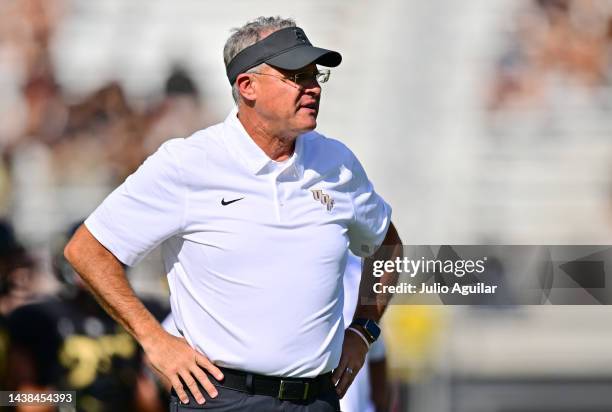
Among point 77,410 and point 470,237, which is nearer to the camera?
point 77,410

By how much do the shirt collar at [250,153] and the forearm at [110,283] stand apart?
393 mm

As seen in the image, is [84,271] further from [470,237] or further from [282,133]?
A: [470,237]

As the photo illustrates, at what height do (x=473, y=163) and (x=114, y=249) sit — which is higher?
(x=473, y=163)

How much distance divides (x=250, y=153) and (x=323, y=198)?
0.21 metres

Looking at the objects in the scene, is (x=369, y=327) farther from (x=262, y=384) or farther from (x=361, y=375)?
(x=361, y=375)

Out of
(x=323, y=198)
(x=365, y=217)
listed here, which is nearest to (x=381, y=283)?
(x=365, y=217)

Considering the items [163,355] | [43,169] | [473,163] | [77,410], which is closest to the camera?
[163,355]

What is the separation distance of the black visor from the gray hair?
0.01 meters

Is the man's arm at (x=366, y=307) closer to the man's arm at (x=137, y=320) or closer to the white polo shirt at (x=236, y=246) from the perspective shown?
the white polo shirt at (x=236, y=246)

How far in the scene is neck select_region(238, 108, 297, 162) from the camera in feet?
9.79

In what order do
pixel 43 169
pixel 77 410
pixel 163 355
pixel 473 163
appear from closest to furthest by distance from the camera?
pixel 163 355 < pixel 77 410 < pixel 43 169 < pixel 473 163

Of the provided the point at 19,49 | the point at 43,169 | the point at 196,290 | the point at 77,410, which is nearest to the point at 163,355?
the point at 196,290

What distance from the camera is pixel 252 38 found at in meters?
2.97

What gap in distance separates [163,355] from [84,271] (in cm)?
28
